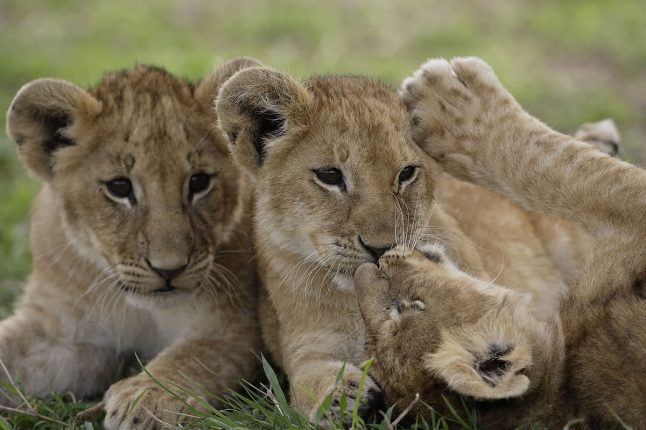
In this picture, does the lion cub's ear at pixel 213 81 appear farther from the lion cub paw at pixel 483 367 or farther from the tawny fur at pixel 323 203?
the lion cub paw at pixel 483 367

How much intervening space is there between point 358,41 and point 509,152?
17.1 feet

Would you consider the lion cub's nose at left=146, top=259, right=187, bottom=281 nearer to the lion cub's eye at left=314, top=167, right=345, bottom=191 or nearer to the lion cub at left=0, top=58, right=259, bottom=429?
the lion cub at left=0, top=58, right=259, bottom=429

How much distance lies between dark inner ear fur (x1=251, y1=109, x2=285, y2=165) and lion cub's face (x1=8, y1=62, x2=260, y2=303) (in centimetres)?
34

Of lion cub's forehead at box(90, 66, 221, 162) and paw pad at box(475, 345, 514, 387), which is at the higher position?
lion cub's forehead at box(90, 66, 221, 162)

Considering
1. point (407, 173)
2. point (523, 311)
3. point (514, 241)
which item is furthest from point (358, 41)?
point (523, 311)

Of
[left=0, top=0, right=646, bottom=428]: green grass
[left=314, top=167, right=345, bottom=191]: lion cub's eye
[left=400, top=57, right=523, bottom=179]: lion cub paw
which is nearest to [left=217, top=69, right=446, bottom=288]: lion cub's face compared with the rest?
[left=314, top=167, right=345, bottom=191]: lion cub's eye

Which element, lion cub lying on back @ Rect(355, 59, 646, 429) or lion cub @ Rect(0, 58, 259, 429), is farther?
lion cub @ Rect(0, 58, 259, 429)

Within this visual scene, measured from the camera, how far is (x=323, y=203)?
3.68 metres

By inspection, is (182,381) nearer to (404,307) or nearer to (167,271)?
(167,271)

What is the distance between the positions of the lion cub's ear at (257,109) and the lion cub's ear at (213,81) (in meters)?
0.50

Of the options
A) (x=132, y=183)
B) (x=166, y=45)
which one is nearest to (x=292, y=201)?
(x=132, y=183)

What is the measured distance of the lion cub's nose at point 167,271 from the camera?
4004 mm

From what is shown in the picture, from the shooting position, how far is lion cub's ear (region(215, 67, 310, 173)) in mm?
3773

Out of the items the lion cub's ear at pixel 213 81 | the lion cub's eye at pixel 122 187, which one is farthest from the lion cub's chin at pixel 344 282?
the lion cub's ear at pixel 213 81
